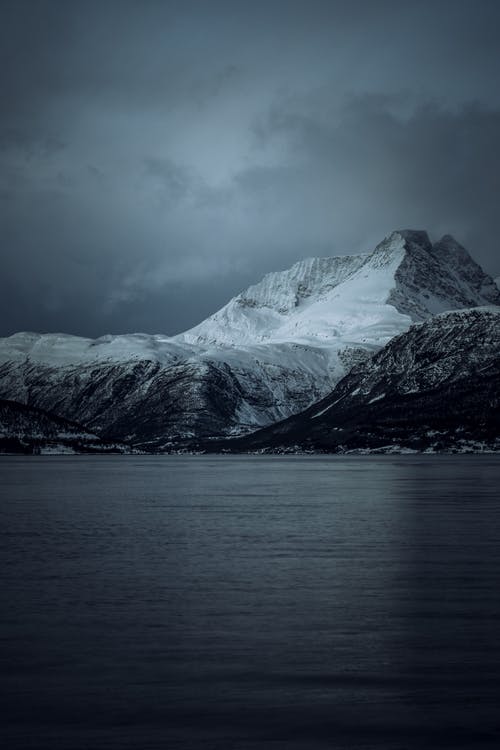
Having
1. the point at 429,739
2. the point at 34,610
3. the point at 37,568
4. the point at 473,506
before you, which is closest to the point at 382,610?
the point at 34,610

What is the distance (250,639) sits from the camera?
132 feet

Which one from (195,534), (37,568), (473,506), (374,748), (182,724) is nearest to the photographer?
(374,748)

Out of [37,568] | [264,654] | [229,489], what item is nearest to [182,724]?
[264,654]

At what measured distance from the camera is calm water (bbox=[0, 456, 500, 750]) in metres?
28.1

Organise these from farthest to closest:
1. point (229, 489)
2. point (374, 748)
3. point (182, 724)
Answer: point (229, 489) → point (182, 724) → point (374, 748)

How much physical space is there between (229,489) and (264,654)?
145 meters

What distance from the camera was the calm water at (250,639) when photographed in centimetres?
2812

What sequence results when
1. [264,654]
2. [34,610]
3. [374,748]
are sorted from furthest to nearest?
[34,610] < [264,654] < [374,748]

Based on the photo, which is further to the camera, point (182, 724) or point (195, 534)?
point (195, 534)

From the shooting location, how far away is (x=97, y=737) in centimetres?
2711

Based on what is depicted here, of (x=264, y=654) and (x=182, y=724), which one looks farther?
(x=264, y=654)

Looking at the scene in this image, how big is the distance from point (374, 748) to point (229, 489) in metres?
156

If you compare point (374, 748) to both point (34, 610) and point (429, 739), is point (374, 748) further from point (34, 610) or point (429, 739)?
point (34, 610)

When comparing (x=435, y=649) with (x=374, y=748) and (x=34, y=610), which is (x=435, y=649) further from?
(x=34, y=610)
